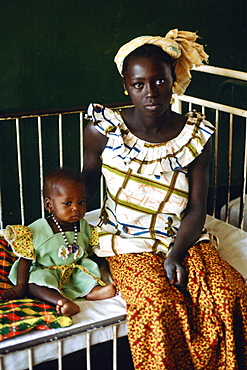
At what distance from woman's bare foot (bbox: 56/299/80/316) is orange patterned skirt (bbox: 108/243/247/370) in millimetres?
185

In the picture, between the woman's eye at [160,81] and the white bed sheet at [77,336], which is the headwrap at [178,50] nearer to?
the woman's eye at [160,81]

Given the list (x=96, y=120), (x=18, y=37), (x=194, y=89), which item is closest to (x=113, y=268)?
(x=96, y=120)

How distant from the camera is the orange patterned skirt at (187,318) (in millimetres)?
1727

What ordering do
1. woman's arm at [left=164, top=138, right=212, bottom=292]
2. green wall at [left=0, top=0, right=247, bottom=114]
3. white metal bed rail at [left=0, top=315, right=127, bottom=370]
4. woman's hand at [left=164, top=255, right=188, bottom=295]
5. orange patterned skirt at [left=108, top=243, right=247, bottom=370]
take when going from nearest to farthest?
white metal bed rail at [left=0, top=315, right=127, bottom=370] → orange patterned skirt at [left=108, top=243, right=247, bottom=370] → woman's hand at [left=164, top=255, right=188, bottom=295] → woman's arm at [left=164, top=138, right=212, bottom=292] → green wall at [left=0, top=0, right=247, bottom=114]

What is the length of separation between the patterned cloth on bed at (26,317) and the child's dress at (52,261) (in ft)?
0.32

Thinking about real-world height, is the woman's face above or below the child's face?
above

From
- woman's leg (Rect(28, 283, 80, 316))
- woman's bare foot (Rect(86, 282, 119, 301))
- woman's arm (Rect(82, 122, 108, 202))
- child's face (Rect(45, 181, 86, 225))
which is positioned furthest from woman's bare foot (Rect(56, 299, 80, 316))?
woman's arm (Rect(82, 122, 108, 202))

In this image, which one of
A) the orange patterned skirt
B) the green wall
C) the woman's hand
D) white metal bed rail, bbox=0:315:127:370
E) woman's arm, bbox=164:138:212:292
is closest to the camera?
white metal bed rail, bbox=0:315:127:370

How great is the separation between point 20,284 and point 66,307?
0.20 meters

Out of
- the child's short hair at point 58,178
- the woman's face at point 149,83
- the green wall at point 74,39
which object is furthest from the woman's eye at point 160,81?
the green wall at point 74,39

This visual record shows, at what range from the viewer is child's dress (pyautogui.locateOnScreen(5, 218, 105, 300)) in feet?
6.15

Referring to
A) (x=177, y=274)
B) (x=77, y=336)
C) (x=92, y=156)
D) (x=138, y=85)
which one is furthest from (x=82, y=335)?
(x=138, y=85)

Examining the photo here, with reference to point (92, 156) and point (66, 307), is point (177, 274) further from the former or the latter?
point (92, 156)

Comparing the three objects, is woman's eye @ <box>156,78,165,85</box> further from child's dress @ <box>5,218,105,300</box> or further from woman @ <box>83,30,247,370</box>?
child's dress @ <box>5,218,105,300</box>
